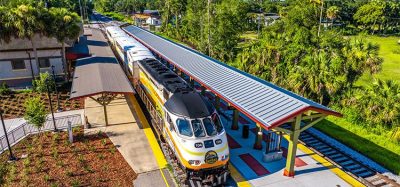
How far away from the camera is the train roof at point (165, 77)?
1800 centimetres

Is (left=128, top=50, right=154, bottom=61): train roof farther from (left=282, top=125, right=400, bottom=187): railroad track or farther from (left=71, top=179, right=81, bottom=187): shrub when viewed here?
(left=282, top=125, right=400, bottom=187): railroad track

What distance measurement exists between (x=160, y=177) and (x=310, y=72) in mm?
16231

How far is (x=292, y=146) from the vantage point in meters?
15.6

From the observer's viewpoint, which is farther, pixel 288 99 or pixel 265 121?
pixel 288 99

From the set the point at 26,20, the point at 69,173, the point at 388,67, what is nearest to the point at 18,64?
the point at 26,20

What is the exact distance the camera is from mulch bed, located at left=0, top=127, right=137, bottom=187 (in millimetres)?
15797

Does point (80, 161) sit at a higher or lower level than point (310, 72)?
lower

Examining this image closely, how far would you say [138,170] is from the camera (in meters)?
17.0

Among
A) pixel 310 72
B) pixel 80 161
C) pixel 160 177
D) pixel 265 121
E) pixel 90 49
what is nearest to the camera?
pixel 265 121

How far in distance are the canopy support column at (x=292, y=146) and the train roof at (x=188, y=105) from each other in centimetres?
448

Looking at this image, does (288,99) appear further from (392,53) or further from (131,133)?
(392,53)

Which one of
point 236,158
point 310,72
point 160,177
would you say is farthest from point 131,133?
point 310,72

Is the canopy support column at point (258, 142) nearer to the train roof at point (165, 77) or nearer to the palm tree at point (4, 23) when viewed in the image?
the train roof at point (165, 77)

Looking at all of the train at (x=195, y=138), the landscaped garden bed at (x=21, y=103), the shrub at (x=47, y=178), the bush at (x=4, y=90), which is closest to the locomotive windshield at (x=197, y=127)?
the train at (x=195, y=138)
